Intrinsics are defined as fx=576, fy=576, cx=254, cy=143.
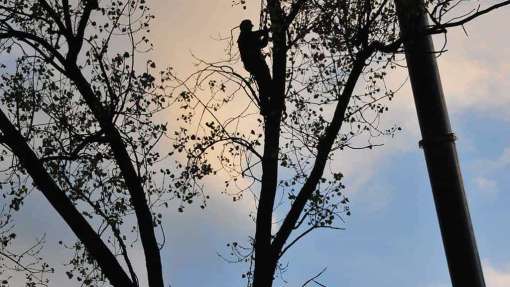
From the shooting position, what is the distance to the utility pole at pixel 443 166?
4430mm

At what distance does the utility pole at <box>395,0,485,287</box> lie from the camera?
174 inches

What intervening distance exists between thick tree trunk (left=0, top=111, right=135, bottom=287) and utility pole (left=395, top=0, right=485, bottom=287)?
4.45 meters

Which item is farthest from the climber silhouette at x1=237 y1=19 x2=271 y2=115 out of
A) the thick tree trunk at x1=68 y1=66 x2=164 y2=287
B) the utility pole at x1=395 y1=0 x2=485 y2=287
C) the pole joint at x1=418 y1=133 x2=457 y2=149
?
the pole joint at x1=418 y1=133 x2=457 y2=149

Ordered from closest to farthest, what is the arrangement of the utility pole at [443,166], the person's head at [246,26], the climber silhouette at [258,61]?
the utility pole at [443,166] < the climber silhouette at [258,61] < the person's head at [246,26]

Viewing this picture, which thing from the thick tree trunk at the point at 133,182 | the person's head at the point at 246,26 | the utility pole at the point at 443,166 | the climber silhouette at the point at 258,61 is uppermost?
the person's head at the point at 246,26

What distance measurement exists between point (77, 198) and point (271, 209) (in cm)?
337

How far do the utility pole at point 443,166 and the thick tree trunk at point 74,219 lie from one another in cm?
445

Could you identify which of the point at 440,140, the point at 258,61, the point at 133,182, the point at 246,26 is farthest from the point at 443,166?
the point at 246,26

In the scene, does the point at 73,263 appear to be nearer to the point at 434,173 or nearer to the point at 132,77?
the point at 132,77

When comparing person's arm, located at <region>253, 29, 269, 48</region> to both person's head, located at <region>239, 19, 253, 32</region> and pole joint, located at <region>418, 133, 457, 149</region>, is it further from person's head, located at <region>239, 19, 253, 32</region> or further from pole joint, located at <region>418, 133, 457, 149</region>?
pole joint, located at <region>418, 133, 457, 149</region>

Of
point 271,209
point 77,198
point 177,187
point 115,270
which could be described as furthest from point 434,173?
point 77,198

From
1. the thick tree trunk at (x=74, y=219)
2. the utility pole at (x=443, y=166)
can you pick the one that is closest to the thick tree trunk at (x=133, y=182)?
the thick tree trunk at (x=74, y=219)

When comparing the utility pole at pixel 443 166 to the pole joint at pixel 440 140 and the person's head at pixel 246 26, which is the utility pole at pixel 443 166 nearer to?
the pole joint at pixel 440 140

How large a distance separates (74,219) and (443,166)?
4850mm
